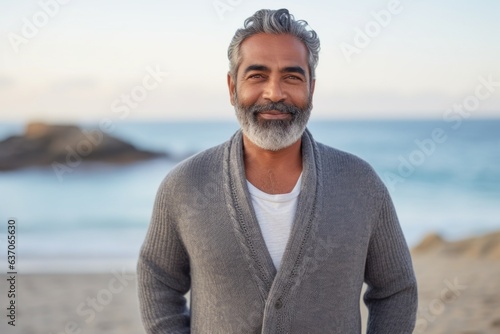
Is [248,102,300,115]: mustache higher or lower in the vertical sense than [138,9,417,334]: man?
higher

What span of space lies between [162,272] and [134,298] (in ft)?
12.3

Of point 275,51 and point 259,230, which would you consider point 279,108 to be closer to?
point 275,51

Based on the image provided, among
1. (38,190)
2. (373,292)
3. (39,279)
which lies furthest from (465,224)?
(373,292)

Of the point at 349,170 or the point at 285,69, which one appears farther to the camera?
the point at 349,170

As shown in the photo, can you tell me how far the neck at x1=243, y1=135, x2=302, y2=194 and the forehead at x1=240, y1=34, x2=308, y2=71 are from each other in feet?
0.79

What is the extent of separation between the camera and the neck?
1997 millimetres

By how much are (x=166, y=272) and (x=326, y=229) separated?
0.50 meters

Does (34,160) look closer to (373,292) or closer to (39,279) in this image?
(39,279)

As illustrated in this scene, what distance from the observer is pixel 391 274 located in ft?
6.63

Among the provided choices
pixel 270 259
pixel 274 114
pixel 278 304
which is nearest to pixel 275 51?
pixel 274 114

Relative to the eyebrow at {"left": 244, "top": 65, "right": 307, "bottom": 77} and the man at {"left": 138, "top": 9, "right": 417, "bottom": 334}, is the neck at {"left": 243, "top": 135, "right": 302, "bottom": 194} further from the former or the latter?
the eyebrow at {"left": 244, "top": 65, "right": 307, "bottom": 77}

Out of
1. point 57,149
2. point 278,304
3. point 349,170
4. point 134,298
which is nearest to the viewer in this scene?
point 278,304

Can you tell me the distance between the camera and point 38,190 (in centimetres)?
1255

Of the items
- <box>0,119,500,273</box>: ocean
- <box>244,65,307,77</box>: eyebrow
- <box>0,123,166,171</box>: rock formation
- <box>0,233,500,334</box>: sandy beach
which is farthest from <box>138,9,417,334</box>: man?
<box>0,123,166,171</box>: rock formation
